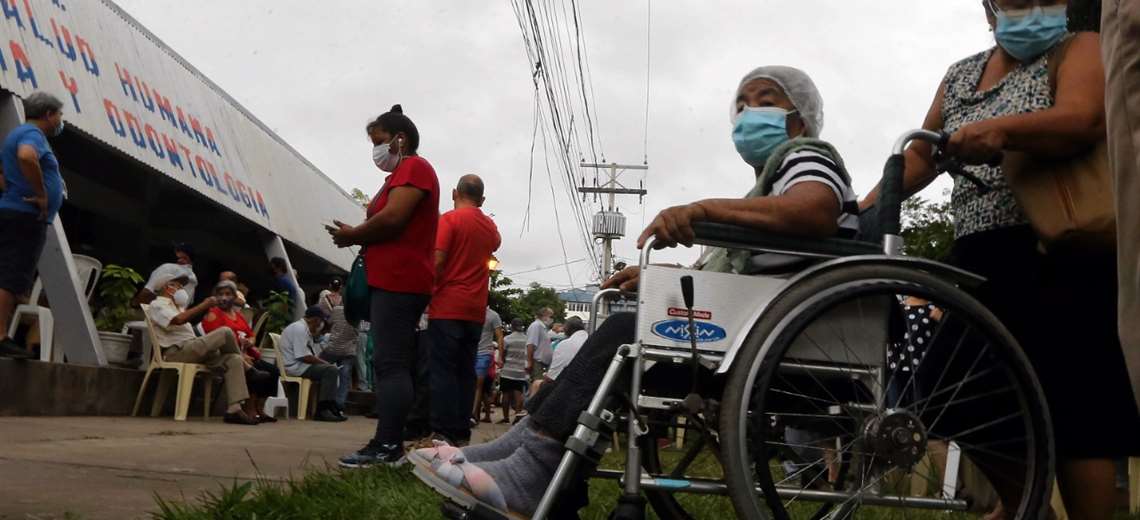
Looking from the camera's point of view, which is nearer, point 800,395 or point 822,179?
point 800,395

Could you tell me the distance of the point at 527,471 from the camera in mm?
2523

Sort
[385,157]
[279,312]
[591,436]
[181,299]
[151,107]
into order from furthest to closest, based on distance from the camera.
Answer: [279,312] < [151,107] < [181,299] < [385,157] < [591,436]

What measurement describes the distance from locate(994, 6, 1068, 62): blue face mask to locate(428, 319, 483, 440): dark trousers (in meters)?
3.31

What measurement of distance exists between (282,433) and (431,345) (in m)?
2.78

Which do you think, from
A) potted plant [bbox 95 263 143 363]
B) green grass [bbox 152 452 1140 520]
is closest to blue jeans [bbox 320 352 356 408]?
potted plant [bbox 95 263 143 363]

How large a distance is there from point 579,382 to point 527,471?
0.23 m

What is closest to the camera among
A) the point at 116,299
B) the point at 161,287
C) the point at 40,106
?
the point at 40,106

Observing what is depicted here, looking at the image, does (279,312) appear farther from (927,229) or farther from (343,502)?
(927,229)

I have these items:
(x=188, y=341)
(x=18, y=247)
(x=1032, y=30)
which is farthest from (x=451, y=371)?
(x=188, y=341)

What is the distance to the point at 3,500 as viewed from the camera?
3.19 metres

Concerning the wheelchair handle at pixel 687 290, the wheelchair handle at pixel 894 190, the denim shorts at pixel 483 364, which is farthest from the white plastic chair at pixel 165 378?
the wheelchair handle at pixel 894 190

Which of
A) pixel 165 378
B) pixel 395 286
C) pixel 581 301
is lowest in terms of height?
pixel 165 378

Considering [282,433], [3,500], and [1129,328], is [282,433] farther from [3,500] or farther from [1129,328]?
[1129,328]

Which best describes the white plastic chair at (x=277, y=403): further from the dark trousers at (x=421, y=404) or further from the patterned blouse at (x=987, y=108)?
the patterned blouse at (x=987, y=108)
